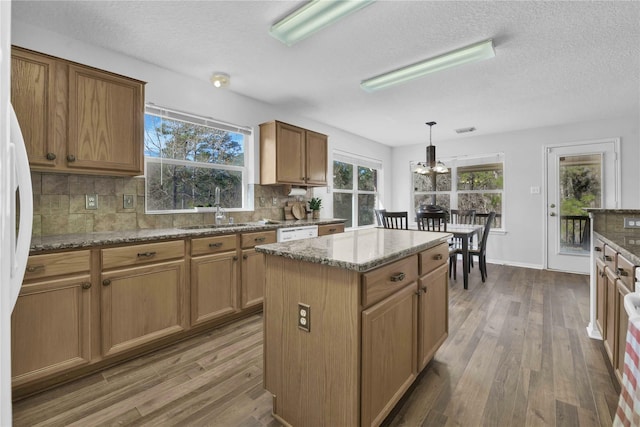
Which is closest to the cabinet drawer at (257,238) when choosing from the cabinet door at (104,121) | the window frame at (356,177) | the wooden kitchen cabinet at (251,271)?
the wooden kitchen cabinet at (251,271)

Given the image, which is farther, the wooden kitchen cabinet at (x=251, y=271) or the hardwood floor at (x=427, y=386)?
the wooden kitchen cabinet at (x=251, y=271)

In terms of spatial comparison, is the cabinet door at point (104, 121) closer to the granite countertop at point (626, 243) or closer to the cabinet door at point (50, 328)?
the cabinet door at point (50, 328)

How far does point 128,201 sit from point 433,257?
2556mm

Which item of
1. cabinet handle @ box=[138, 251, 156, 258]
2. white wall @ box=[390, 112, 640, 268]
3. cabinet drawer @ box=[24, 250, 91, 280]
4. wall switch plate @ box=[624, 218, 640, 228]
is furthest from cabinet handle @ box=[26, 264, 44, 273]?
white wall @ box=[390, 112, 640, 268]

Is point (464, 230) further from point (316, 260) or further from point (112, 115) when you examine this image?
point (112, 115)

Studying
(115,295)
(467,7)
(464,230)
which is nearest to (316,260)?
(115,295)

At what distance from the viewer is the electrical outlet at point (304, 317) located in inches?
53.6

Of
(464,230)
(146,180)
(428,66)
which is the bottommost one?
(464,230)

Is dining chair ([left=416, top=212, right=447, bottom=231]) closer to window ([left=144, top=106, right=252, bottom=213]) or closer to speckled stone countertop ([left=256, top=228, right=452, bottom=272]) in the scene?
speckled stone countertop ([left=256, top=228, right=452, bottom=272])

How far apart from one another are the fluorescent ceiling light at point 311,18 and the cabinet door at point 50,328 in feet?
7.02

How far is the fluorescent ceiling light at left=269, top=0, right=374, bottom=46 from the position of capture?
187 cm

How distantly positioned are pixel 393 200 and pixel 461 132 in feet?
6.50

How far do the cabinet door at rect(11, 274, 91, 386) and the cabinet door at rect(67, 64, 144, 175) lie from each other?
2.87 ft

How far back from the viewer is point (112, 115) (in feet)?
7.51
